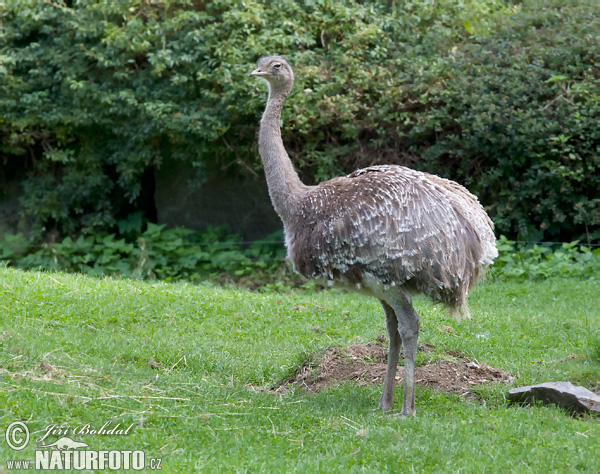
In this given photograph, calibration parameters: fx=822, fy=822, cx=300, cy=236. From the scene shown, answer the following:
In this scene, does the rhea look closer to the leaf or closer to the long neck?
the long neck

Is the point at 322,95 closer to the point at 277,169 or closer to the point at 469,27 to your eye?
the point at 469,27

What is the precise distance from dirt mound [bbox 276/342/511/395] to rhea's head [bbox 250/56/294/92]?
222 centimetres

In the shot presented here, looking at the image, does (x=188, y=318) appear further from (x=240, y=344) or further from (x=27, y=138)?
(x=27, y=138)

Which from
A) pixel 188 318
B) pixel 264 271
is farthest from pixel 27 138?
pixel 188 318

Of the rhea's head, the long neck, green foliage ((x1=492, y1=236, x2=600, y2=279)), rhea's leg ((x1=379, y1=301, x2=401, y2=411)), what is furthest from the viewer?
green foliage ((x1=492, y1=236, x2=600, y2=279))

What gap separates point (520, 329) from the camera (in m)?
7.79

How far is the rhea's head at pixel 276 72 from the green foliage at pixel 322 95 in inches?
183

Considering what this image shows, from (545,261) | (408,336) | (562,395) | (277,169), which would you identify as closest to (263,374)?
(408,336)

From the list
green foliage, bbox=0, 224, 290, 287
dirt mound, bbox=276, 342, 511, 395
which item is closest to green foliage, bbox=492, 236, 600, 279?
green foliage, bbox=0, 224, 290, 287

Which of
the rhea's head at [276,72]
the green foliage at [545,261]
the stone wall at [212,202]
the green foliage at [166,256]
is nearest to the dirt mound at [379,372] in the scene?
the rhea's head at [276,72]

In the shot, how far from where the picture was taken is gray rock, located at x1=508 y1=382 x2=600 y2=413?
551 centimetres

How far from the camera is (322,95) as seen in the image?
11383 millimetres

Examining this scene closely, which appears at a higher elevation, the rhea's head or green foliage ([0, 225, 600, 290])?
the rhea's head

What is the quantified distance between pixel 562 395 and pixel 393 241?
1.57 meters
